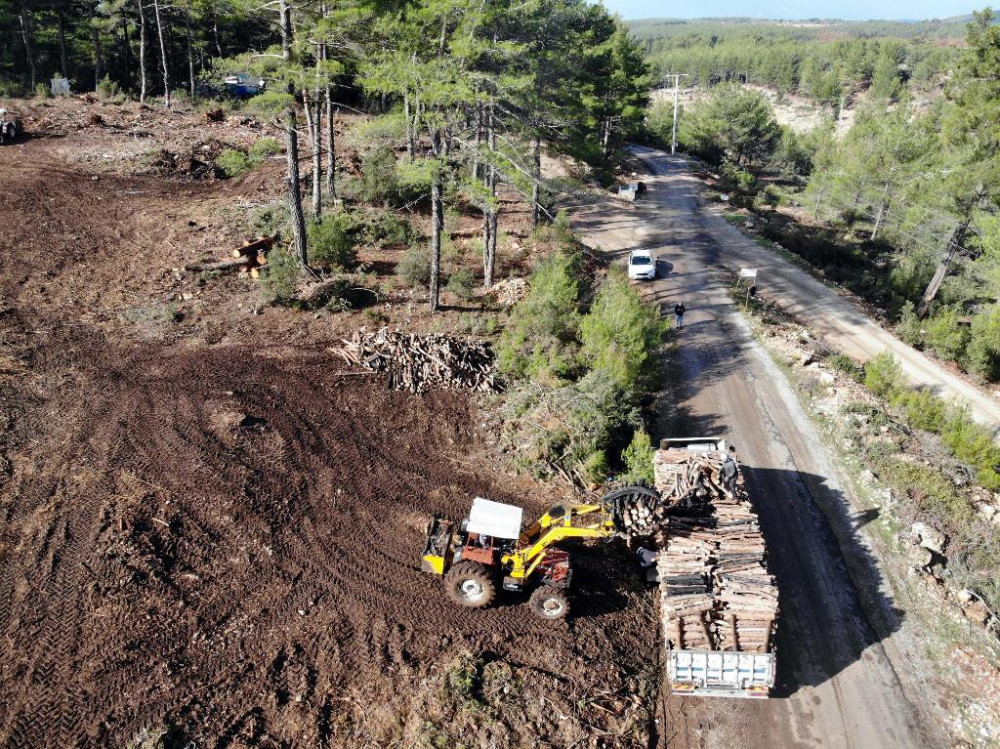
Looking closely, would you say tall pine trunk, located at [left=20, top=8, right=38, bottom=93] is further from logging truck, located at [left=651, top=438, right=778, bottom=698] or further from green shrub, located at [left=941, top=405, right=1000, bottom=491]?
green shrub, located at [left=941, top=405, right=1000, bottom=491]

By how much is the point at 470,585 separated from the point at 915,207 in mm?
31460

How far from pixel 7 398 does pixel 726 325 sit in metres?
25.9

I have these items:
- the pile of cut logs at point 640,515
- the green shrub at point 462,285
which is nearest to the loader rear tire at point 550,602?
the pile of cut logs at point 640,515

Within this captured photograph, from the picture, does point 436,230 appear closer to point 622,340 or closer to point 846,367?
point 622,340

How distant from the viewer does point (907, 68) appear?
142500mm

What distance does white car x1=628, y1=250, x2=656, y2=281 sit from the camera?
3150 centimetres

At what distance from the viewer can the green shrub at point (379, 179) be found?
32969 mm

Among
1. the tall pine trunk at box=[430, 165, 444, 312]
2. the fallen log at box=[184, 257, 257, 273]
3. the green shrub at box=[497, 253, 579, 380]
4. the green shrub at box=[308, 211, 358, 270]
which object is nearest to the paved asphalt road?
the green shrub at box=[497, 253, 579, 380]

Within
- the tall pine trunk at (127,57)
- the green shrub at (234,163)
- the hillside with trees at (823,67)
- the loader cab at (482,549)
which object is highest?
the hillside with trees at (823,67)

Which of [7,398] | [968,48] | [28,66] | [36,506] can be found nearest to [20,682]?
[36,506]

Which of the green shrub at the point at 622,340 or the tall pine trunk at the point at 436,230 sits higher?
the tall pine trunk at the point at 436,230

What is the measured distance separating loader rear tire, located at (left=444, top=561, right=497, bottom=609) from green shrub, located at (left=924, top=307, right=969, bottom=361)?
25731mm

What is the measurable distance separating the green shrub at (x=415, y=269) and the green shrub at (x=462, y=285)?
3.87 feet

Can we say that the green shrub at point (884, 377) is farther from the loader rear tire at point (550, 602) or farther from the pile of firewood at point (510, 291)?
the loader rear tire at point (550, 602)
